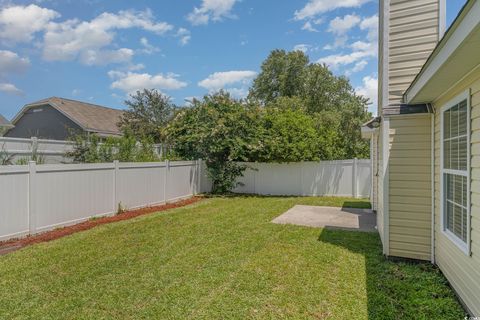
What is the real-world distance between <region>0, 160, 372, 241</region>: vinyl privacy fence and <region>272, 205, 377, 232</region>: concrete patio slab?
3.01 meters

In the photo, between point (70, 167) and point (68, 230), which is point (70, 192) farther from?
point (68, 230)

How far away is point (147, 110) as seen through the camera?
1884cm

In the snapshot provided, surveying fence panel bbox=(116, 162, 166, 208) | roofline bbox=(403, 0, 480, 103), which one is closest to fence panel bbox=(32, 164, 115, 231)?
fence panel bbox=(116, 162, 166, 208)

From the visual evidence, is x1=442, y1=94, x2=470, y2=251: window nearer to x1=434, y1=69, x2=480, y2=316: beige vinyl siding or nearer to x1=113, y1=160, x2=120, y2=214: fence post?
x1=434, y1=69, x2=480, y2=316: beige vinyl siding

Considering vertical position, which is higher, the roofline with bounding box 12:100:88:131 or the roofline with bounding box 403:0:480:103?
the roofline with bounding box 12:100:88:131

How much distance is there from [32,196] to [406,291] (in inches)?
255

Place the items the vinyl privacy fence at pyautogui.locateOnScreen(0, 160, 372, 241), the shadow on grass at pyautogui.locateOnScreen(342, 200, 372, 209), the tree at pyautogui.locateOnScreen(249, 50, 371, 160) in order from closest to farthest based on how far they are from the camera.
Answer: the vinyl privacy fence at pyautogui.locateOnScreen(0, 160, 372, 241) → the shadow on grass at pyautogui.locateOnScreen(342, 200, 372, 209) → the tree at pyautogui.locateOnScreen(249, 50, 371, 160)

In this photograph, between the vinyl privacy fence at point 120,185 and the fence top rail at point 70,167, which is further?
the fence top rail at point 70,167

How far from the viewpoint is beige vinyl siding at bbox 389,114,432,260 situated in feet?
14.2

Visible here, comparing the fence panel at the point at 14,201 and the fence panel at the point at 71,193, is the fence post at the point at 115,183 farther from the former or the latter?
the fence panel at the point at 14,201

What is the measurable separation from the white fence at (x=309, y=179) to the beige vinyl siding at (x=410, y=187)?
283 inches

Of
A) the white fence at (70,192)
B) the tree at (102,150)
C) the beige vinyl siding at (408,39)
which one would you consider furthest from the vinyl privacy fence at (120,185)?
the beige vinyl siding at (408,39)

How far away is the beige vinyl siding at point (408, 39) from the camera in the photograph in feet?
15.5

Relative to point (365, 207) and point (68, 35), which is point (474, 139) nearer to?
point (365, 207)
